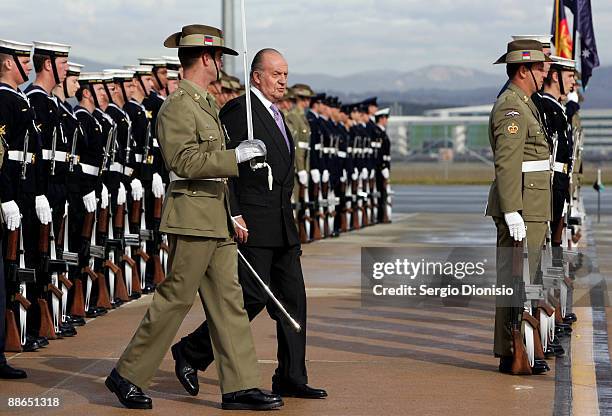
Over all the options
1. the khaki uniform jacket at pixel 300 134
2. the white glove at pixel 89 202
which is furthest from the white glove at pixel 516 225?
the khaki uniform jacket at pixel 300 134

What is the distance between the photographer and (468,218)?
2877 centimetres

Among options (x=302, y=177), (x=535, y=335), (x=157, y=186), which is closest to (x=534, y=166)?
(x=535, y=335)

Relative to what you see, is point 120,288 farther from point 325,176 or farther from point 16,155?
point 325,176

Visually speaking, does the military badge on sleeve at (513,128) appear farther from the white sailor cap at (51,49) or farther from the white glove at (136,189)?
the white glove at (136,189)

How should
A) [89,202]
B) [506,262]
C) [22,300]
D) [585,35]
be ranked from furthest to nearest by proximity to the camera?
[585,35], [89,202], [22,300], [506,262]

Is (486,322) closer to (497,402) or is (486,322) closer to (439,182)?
(497,402)

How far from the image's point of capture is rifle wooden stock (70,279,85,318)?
39.1 ft

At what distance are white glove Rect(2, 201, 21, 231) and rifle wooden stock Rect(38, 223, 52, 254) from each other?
0.76 m

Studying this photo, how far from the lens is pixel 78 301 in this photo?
12.0 metres

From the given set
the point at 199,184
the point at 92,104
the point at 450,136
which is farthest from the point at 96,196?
the point at 450,136

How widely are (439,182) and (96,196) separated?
46145 millimetres

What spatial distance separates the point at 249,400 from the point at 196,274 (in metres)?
0.73

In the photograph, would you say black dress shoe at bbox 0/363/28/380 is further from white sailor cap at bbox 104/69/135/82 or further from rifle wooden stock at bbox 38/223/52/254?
white sailor cap at bbox 104/69/135/82

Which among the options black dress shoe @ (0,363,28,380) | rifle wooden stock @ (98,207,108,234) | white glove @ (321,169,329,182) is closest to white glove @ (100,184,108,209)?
rifle wooden stock @ (98,207,108,234)
